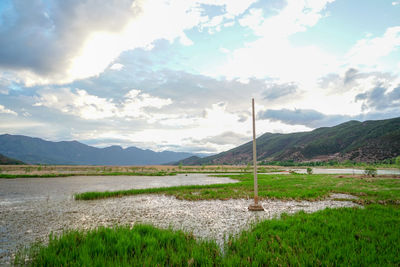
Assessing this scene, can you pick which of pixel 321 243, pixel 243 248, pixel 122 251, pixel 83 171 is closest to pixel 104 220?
pixel 122 251

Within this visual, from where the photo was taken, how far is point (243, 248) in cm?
690

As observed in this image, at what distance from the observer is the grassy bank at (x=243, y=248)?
5797mm

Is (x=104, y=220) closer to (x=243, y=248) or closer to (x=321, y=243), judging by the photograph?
(x=243, y=248)

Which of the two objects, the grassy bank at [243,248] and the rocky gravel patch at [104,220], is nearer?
the grassy bank at [243,248]

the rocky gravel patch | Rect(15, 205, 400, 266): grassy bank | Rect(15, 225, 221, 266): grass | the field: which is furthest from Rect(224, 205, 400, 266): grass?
the field

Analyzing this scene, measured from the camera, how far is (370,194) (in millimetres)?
19734

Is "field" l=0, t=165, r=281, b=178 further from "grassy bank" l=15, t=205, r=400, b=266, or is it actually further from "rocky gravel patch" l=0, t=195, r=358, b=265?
"grassy bank" l=15, t=205, r=400, b=266

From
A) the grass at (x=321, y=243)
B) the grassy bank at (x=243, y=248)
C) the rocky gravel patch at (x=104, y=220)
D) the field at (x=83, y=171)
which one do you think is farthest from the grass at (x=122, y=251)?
the field at (x=83, y=171)

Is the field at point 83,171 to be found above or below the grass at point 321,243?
below

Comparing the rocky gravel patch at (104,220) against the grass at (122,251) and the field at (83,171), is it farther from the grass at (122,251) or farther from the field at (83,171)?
the field at (83,171)

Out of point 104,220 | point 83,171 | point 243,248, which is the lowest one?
point 83,171

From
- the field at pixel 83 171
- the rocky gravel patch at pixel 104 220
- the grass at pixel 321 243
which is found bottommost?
the field at pixel 83 171

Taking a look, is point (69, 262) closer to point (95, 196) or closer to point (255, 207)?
point (255, 207)

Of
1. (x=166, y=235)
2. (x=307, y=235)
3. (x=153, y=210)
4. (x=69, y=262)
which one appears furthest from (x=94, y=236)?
(x=307, y=235)
